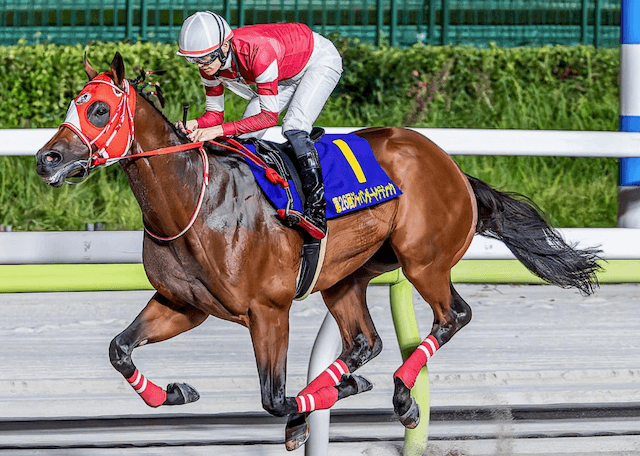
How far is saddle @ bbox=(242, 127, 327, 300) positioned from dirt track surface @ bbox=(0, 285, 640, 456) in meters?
0.93

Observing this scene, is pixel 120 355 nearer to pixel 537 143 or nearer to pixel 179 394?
pixel 179 394

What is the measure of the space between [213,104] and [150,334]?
83 centimetres

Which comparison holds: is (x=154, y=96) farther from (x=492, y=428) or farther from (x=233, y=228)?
(x=492, y=428)

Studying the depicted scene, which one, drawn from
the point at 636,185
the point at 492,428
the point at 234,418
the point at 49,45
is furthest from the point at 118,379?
the point at 49,45

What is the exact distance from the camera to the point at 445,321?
12.8 ft

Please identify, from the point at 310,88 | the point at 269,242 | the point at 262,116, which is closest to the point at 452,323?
the point at 269,242

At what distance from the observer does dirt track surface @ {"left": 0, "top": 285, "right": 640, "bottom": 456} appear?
4.27 meters

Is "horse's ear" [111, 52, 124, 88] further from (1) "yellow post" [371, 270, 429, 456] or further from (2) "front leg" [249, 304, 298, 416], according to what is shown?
(1) "yellow post" [371, 270, 429, 456]

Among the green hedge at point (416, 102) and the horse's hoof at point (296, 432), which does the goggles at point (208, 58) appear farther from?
the green hedge at point (416, 102)

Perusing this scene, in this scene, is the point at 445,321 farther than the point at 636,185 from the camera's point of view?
No

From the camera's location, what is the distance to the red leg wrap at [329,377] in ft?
11.9

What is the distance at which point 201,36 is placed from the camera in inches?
125

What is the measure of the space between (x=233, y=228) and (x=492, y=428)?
179cm


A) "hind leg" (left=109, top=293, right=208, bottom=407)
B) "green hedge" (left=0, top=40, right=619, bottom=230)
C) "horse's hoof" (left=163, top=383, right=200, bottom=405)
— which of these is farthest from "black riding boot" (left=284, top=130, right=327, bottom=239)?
"green hedge" (left=0, top=40, right=619, bottom=230)
